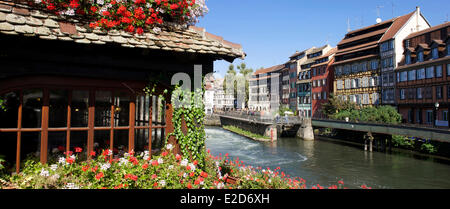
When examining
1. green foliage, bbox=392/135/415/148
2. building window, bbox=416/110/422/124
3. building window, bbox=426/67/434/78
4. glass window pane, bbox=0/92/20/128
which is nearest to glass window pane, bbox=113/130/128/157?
glass window pane, bbox=0/92/20/128

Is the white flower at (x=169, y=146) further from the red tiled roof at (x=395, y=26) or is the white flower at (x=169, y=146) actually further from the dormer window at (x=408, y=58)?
the red tiled roof at (x=395, y=26)

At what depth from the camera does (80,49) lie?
5102 mm

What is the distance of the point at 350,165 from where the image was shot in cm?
2581

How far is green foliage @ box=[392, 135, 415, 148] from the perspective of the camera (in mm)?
30878

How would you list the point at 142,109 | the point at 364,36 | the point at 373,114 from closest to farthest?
the point at 142,109
the point at 373,114
the point at 364,36

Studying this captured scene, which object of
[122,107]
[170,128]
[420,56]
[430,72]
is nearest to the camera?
[170,128]

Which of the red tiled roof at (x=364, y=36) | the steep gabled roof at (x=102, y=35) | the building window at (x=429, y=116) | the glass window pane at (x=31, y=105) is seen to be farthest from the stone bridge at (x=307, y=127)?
the glass window pane at (x=31, y=105)

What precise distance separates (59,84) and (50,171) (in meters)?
1.39

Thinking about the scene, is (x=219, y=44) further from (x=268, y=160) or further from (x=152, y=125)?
(x=268, y=160)

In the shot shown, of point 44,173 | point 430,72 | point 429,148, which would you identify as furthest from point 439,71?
point 44,173

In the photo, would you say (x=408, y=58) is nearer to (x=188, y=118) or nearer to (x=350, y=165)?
(x=350, y=165)

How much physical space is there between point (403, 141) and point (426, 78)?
8.60 meters

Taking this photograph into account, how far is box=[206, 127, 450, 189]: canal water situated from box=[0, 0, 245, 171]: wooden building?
15695mm

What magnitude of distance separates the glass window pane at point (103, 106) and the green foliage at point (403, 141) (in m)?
32.2
